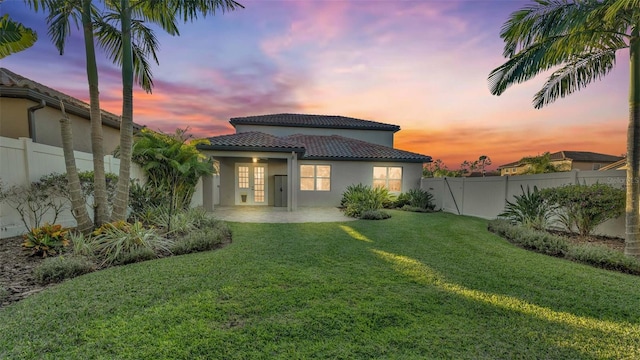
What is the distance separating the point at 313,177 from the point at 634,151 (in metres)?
11.4

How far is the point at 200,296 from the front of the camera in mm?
3174

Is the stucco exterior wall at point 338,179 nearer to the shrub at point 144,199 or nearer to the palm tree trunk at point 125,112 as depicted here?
the shrub at point 144,199

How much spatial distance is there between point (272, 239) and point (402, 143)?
17.5 metres

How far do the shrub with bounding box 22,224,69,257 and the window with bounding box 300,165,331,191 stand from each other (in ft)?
33.4

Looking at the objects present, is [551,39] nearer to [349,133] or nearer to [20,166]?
[20,166]

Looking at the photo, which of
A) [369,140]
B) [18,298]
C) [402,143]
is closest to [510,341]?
[18,298]

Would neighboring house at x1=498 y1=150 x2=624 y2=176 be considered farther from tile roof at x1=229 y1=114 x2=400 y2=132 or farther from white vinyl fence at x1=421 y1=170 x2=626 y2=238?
white vinyl fence at x1=421 y1=170 x2=626 y2=238

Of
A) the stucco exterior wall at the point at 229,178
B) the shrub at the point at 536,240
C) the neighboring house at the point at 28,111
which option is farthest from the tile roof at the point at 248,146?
the shrub at the point at 536,240

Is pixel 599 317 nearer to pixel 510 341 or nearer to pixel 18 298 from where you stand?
pixel 510 341

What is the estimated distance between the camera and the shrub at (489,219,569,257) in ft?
18.2

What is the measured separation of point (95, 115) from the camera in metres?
5.61

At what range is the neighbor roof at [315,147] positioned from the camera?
36.7 feet

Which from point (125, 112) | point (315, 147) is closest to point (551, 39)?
point (125, 112)

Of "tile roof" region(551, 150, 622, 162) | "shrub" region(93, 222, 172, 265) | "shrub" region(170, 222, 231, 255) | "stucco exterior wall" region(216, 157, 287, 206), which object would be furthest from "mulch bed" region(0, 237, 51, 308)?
"tile roof" region(551, 150, 622, 162)
